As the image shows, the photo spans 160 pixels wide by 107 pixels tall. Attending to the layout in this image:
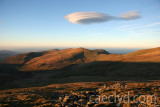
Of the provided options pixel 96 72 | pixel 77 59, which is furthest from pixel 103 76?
pixel 77 59

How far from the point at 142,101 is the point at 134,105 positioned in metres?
1.66

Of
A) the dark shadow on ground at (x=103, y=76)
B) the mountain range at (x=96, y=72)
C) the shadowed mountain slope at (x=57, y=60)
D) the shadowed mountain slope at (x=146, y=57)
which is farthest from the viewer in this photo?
the shadowed mountain slope at (x=57, y=60)

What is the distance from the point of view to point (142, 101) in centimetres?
1234

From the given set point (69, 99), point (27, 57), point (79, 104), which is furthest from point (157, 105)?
point (27, 57)

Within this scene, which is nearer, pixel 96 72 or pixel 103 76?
pixel 103 76

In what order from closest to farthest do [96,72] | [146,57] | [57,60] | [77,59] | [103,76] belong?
[103,76] < [96,72] < [146,57] < [57,60] < [77,59]

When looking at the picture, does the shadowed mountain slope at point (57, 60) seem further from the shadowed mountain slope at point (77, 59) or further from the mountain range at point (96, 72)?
the mountain range at point (96, 72)

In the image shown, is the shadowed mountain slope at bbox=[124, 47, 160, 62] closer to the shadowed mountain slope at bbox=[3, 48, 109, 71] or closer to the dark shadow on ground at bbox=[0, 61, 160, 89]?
the dark shadow on ground at bbox=[0, 61, 160, 89]

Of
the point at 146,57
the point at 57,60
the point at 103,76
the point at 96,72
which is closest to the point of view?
the point at 103,76

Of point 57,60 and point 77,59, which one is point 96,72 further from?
point 57,60

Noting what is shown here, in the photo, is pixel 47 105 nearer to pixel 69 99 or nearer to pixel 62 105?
pixel 62 105

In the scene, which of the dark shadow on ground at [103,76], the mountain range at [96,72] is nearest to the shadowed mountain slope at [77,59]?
the mountain range at [96,72]

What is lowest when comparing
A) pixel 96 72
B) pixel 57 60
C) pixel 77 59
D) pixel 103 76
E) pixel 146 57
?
pixel 96 72

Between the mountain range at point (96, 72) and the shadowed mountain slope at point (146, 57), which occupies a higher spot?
the shadowed mountain slope at point (146, 57)
